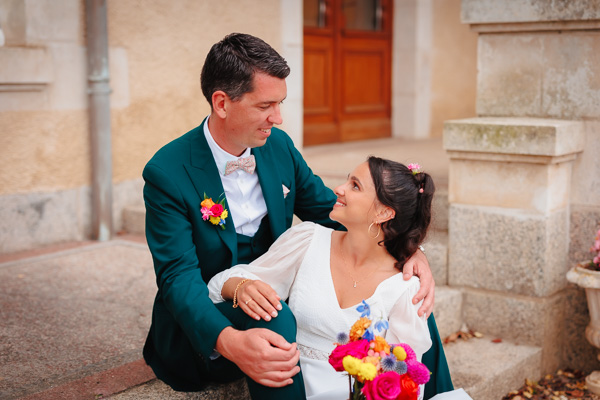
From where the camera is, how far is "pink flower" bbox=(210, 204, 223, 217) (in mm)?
2691

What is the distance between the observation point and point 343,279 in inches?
109

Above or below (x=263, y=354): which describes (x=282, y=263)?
above

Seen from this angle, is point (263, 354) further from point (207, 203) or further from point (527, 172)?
point (527, 172)

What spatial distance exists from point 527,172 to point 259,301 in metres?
2.07

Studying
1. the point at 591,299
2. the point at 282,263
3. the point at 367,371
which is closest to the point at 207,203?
the point at 282,263

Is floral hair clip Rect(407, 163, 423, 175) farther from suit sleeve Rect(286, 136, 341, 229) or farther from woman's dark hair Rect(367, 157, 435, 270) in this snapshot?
suit sleeve Rect(286, 136, 341, 229)

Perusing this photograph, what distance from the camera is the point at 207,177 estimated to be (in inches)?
108

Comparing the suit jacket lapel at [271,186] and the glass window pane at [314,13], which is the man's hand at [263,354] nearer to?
the suit jacket lapel at [271,186]

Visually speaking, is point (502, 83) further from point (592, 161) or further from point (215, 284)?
point (215, 284)

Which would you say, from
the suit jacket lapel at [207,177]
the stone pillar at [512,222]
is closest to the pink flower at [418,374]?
the suit jacket lapel at [207,177]

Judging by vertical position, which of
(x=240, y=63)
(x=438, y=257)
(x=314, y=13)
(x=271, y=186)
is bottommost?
(x=438, y=257)

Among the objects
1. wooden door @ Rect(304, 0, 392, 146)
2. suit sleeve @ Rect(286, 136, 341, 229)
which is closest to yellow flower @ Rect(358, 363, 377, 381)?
suit sleeve @ Rect(286, 136, 341, 229)

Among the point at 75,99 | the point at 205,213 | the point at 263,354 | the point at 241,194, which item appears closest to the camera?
the point at 263,354

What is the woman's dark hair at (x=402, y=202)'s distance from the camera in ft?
8.79
